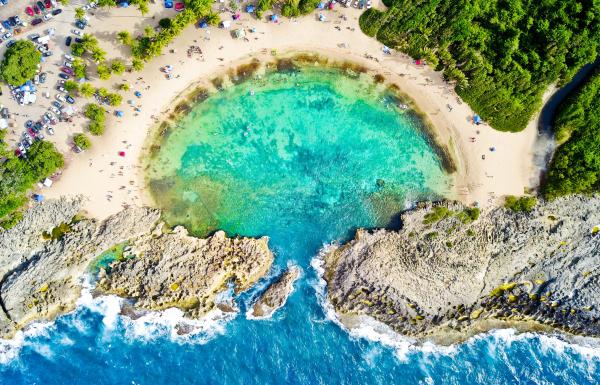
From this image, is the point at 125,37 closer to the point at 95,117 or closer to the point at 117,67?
the point at 117,67

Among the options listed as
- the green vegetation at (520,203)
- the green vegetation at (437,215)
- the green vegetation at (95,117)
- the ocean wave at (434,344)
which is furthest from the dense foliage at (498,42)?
the green vegetation at (95,117)

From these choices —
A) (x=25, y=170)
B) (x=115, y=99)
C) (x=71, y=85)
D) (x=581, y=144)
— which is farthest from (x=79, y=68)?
(x=581, y=144)

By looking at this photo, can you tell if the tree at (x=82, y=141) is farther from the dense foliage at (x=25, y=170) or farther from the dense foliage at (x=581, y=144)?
the dense foliage at (x=581, y=144)

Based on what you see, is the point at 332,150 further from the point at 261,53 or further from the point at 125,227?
the point at 125,227

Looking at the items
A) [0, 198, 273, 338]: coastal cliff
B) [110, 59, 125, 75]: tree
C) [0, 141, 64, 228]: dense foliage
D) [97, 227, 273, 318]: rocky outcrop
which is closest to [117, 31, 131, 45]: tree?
[110, 59, 125, 75]: tree

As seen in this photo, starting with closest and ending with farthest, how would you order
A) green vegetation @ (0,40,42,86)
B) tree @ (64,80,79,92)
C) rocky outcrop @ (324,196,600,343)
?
green vegetation @ (0,40,42,86), tree @ (64,80,79,92), rocky outcrop @ (324,196,600,343)

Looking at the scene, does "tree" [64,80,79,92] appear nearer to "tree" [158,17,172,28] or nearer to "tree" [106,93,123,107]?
"tree" [106,93,123,107]
